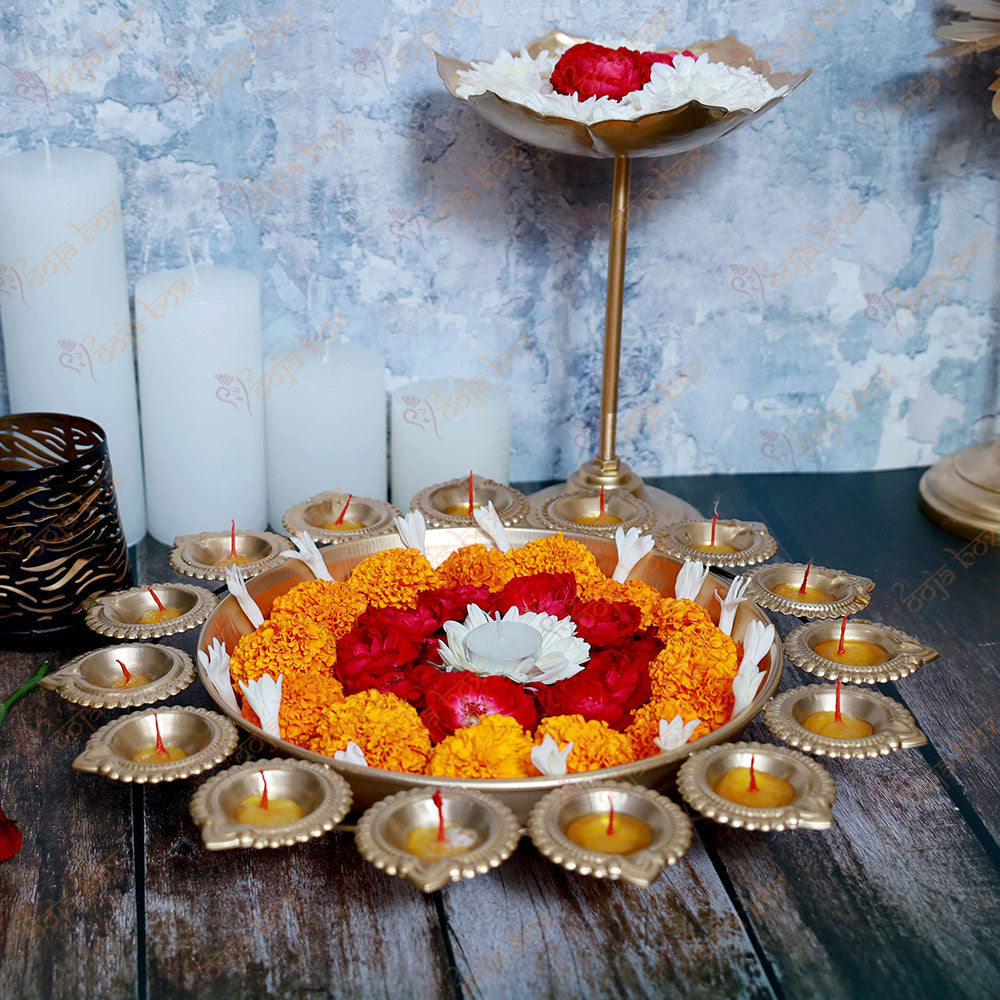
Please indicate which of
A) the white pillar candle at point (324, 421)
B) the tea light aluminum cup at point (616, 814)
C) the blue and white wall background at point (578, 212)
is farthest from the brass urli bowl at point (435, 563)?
the blue and white wall background at point (578, 212)

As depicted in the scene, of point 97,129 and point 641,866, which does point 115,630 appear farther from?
point 97,129

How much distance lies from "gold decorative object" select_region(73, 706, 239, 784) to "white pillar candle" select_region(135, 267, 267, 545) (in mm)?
479

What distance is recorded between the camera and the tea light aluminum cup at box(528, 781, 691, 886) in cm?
51

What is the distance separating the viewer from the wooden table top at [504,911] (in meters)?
0.57

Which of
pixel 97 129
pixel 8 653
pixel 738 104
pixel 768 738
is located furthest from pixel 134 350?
pixel 768 738

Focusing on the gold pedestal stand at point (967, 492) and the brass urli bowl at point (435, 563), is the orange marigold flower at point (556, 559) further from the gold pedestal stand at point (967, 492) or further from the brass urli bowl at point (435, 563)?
the gold pedestal stand at point (967, 492)

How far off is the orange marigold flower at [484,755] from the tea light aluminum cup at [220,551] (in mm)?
259

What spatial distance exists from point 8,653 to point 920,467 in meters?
0.97

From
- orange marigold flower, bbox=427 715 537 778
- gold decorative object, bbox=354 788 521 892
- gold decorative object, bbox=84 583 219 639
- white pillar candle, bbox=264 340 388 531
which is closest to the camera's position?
gold decorative object, bbox=354 788 521 892

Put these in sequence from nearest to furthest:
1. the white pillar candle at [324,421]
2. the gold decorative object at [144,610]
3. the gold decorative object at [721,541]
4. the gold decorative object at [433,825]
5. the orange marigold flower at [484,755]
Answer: the gold decorative object at [433,825] < the orange marigold flower at [484,755] < the gold decorative object at [144,610] < the gold decorative object at [721,541] < the white pillar candle at [324,421]

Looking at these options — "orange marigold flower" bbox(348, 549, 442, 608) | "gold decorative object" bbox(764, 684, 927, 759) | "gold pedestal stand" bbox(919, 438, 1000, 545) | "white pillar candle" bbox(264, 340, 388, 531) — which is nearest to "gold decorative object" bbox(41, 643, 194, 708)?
"orange marigold flower" bbox(348, 549, 442, 608)

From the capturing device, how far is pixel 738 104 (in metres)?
0.91

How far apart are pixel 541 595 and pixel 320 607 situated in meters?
0.14

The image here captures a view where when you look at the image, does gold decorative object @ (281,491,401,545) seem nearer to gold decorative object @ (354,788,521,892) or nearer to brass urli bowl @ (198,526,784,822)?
brass urli bowl @ (198,526,784,822)
